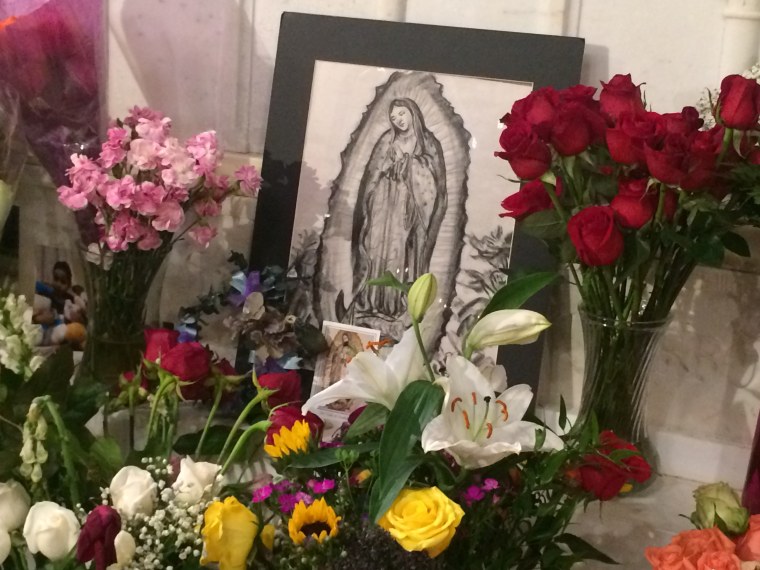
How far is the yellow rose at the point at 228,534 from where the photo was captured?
683mm

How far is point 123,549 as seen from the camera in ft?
2.22

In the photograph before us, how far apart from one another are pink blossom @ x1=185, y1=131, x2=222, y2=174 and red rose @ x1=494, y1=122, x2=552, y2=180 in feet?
1.29

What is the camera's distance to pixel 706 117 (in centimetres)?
96

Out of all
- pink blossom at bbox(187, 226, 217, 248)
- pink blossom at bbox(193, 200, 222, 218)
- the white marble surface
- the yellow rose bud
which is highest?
pink blossom at bbox(193, 200, 222, 218)

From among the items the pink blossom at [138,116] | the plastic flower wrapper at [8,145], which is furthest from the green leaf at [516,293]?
the plastic flower wrapper at [8,145]

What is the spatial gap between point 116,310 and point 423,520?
633mm

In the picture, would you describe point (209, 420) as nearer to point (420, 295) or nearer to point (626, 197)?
point (420, 295)

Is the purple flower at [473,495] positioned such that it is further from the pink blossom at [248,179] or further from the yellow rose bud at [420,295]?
the pink blossom at [248,179]

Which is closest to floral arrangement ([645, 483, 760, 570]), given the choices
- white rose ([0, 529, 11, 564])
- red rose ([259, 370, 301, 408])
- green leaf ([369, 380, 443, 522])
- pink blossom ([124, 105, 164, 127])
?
green leaf ([369, 380, 443, 522])

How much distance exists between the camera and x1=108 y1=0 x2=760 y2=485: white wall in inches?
39.7

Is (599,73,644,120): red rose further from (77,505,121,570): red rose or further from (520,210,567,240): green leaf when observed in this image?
(77,505,121,570): red rose

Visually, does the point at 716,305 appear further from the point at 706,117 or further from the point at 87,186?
the point at 87,186

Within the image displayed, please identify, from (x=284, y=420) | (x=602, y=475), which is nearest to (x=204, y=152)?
(x=284, y=420)

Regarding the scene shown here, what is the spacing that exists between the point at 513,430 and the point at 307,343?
43cm
